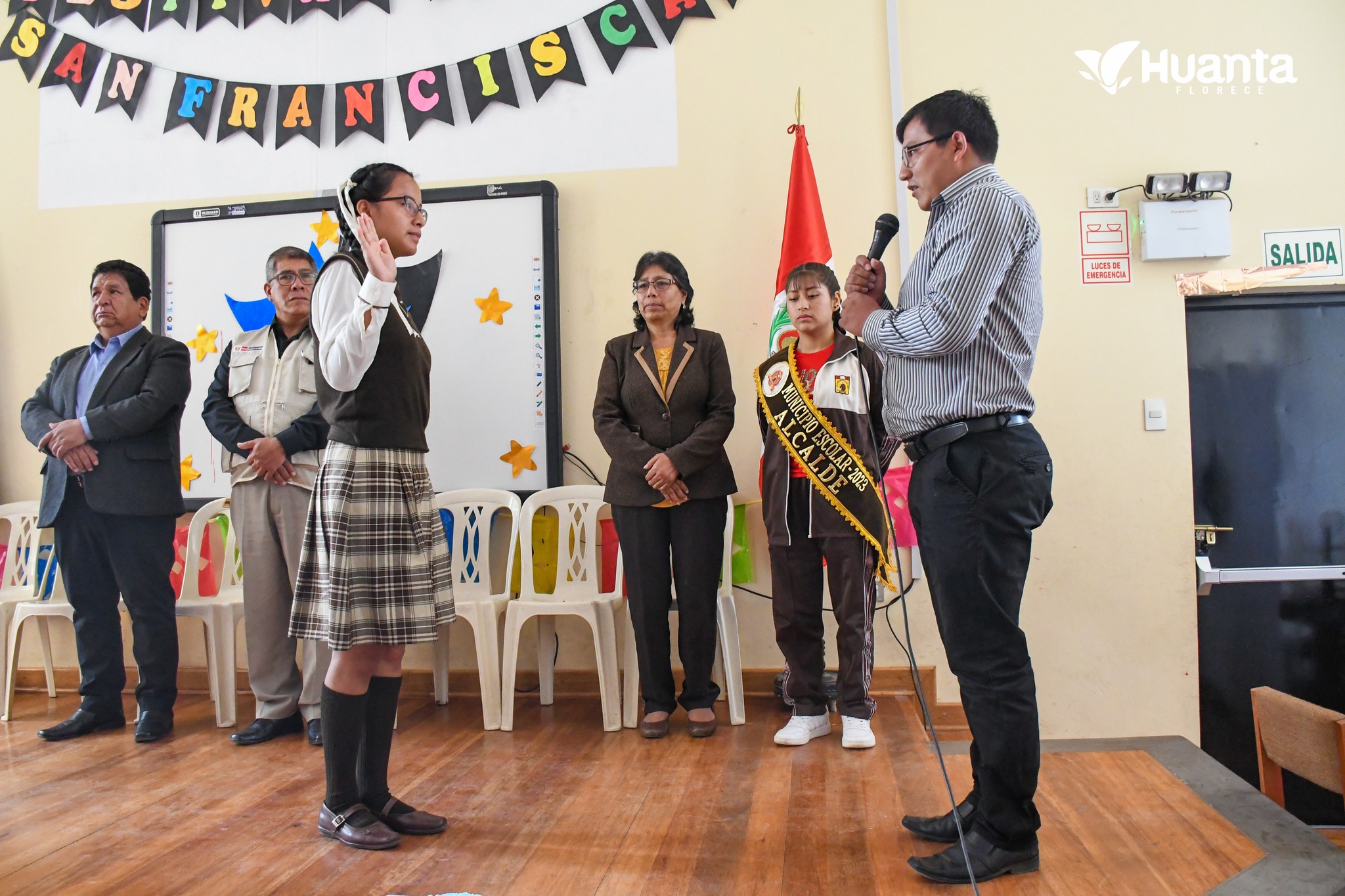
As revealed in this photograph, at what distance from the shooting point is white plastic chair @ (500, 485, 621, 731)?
2.85 meters

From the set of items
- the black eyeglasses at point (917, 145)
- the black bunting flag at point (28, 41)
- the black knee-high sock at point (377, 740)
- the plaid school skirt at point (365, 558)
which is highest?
the black bunting flag at point (28, 41)

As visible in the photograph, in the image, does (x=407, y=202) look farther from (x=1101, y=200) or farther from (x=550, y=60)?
(x=1101, y=200)

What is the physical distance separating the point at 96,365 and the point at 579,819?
2284 mm

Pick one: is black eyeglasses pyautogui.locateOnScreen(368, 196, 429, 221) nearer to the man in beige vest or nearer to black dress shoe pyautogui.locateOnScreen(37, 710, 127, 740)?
the man in beige vest

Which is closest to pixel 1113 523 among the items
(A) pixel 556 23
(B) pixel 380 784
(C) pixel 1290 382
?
(C) pixel 1290 382

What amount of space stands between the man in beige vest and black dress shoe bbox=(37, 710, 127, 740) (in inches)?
20.1

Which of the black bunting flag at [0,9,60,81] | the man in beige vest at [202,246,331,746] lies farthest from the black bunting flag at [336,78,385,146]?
the black bunting flag at [0,9,60,81]

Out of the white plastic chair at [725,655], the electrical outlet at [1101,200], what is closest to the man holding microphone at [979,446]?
the white plastic chair at [725,655]

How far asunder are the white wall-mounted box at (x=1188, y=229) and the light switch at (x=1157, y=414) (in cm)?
51

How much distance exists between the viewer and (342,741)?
1842 mm

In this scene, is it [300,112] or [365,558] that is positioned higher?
[300,112]

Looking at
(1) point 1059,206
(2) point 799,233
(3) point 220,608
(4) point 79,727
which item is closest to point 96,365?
(3) point 220,608

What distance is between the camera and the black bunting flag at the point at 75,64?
3.69 meters

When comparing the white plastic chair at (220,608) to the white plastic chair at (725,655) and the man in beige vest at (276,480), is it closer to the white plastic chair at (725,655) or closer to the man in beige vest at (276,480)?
the man in beige vest at (276,480)
